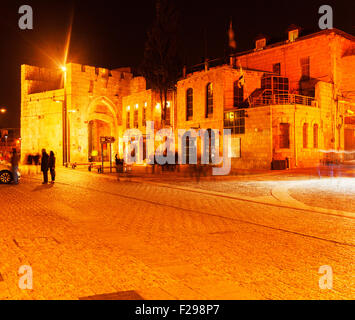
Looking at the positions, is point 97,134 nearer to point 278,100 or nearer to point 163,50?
point 163,50

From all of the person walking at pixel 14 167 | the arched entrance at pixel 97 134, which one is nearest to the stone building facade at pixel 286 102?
the person walking at pixel 14 167

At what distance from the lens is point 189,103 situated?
35312 mm

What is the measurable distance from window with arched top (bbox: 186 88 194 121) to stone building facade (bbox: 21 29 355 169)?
94 millimetres

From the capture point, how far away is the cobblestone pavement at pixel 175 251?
4711 millimetres

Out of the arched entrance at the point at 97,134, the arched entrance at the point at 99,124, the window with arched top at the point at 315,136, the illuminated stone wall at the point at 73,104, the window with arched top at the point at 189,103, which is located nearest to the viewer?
the window with arched top at the point at 315,136

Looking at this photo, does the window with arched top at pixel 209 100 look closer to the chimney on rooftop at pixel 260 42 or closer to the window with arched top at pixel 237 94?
the window with arched top at pixel 237 94

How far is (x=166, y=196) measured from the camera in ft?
48.5

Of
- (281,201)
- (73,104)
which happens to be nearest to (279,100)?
(281,201)

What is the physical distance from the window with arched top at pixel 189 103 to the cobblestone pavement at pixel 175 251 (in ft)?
78.1

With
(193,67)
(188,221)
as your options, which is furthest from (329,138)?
(188,221)

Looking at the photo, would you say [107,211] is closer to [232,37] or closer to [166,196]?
[166,196]

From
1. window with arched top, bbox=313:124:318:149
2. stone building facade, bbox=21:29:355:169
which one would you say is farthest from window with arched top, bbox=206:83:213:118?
window with arched top, bbox=313:124:318:149

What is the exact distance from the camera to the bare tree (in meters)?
31.0

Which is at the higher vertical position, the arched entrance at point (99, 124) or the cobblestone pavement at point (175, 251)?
the arched entrance at point (99, 124)
